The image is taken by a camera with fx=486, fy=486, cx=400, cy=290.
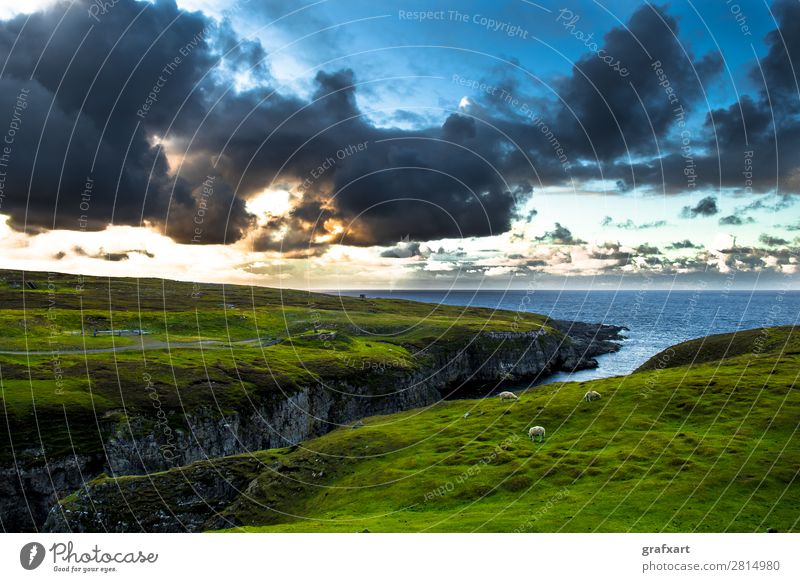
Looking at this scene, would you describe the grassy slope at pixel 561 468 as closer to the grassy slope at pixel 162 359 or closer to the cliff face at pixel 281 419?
the cliff face at pixel 281 419

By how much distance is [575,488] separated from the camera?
98.1ft

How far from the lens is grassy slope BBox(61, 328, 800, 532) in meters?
26.1

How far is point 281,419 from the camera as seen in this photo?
262 ft

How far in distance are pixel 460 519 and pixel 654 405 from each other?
1121 inches

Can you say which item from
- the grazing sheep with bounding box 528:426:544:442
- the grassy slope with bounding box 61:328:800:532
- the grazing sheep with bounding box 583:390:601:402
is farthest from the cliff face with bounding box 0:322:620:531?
the grazing sheep with bounding box 583:390:601:402

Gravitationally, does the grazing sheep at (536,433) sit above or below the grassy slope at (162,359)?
below

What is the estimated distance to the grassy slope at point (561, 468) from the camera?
26078mm

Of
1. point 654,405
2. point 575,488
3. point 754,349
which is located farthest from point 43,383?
point 754,349
